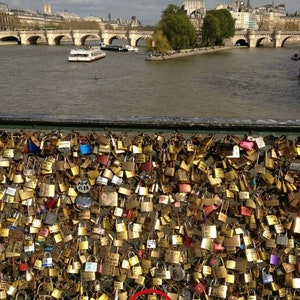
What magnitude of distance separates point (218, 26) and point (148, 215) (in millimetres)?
60554

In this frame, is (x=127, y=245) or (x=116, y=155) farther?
(x=127, y=245)

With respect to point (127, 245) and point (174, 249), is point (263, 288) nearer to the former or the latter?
point (174, 249)

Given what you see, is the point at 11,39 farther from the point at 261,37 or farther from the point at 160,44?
the point at 261,37

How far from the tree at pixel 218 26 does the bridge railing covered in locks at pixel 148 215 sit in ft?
194

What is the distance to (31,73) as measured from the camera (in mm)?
27047

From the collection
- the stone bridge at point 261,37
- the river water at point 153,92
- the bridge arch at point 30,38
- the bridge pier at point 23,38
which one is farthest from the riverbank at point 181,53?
the bridge pier at point 23,38

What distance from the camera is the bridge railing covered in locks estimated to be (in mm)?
1459

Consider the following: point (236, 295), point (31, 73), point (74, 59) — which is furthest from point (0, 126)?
point (74, 59)

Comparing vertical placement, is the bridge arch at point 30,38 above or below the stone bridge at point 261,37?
above

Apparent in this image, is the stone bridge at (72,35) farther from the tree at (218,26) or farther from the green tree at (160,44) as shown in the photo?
the green tree at (160,44)

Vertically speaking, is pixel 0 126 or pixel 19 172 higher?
pixel 0 126

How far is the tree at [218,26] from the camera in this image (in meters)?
57.5

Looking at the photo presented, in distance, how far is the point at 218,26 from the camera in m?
58.2

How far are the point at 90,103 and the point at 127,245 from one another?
15.7m
